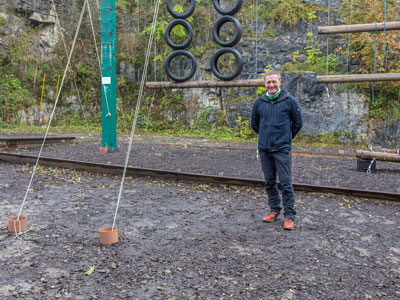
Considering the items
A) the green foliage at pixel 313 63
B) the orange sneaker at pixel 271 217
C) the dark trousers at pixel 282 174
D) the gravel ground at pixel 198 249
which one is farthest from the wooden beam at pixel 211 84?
the green foliage at pixel 313 63

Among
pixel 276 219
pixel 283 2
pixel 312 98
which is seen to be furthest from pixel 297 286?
pixel 283 2

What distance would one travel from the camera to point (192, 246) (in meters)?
3.71

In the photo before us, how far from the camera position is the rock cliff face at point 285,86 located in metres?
13.6

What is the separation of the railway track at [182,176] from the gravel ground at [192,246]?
0.55 feet

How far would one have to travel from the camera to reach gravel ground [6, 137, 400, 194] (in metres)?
6.91

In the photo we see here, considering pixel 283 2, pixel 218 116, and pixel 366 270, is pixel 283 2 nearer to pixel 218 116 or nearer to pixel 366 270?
pixel 218 116

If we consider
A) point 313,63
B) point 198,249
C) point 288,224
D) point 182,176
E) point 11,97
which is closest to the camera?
point 198,249

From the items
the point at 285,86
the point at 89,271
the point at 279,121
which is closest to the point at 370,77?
the point at 279,121

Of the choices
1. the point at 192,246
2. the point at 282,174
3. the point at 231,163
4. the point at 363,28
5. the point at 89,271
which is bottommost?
the point at 231,163

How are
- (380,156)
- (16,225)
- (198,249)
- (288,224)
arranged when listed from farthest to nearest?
(380,156)
(288,224)
(16,225)
(198,249)

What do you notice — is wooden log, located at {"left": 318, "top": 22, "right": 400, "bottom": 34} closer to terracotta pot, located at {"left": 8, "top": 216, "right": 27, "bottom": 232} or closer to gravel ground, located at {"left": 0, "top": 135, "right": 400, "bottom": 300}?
gravel ground, located at {"left": 0, "top": 135, "right": 400, "bottom": 300}

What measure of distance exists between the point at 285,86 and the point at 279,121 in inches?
416

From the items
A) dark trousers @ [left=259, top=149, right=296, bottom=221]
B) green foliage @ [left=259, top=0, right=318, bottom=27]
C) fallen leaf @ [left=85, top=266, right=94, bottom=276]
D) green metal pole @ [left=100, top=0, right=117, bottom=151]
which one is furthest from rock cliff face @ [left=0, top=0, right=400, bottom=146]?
fallen leaf @ [left=85, top=266, right=94, bottom=276]

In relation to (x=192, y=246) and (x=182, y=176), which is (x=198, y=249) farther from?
(x=182, y=176)
